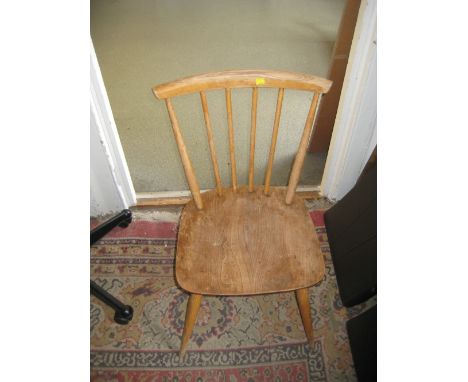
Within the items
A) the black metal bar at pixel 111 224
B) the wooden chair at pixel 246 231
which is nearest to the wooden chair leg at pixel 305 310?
the wooden chair at pixel 246 231

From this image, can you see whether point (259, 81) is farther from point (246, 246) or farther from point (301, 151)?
point (246, 246)

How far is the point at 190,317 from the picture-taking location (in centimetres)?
109

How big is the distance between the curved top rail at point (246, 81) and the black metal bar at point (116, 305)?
2.44 ft

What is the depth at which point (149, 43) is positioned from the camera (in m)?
2.81

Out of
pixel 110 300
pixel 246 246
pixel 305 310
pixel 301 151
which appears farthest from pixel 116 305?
pixel 301 151

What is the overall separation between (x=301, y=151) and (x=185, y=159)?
0.36 metres

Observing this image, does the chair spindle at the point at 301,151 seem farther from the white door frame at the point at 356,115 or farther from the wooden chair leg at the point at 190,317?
the wooden chair leg at the point at 190,317

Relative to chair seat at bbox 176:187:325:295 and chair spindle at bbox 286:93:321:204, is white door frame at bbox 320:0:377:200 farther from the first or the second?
chair seat at bbox 176:187:325:295

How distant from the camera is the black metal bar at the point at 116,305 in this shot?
1.20 m

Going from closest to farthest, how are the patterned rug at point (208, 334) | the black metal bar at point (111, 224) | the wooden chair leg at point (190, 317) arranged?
the wooden chair leg at point (190, 317) → the patterned rug at point (208, 334) → the black metal bar at point (111, 224)
